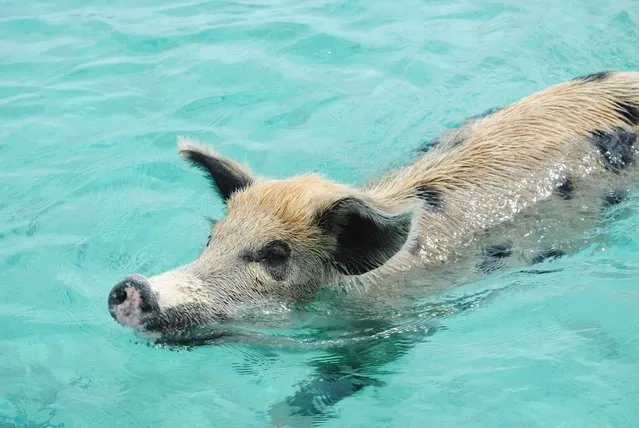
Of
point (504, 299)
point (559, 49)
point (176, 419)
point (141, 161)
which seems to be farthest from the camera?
point (559, 49)

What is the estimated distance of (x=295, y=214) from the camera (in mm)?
6293

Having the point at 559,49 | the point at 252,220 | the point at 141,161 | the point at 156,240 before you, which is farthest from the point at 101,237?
the point at 559,49

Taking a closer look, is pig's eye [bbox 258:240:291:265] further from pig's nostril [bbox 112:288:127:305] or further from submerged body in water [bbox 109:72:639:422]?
pig's nostril [bbox 112:288:127:305]

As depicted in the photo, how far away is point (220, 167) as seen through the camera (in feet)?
22.1

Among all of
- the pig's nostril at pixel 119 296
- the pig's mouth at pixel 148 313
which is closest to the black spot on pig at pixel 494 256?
the pig's mouth at pixel 148 313

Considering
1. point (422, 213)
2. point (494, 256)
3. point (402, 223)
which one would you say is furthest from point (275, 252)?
point (494, 256)

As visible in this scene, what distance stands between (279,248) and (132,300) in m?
1.11

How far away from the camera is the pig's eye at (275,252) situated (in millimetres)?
6199

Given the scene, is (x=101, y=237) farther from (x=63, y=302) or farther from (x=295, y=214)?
(x=295, y=214)

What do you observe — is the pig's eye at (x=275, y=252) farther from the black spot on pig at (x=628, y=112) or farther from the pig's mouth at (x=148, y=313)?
the black spot on pig at (x=628, y=112)

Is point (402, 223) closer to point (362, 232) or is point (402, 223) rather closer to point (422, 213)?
point (362, 232)

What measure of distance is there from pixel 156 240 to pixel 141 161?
1.51 metres

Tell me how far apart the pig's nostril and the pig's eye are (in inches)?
40.0

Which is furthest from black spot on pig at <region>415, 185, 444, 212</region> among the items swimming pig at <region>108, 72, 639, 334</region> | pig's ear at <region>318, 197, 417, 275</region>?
pig's ear at <region>318, 197, 417, 275</region>
